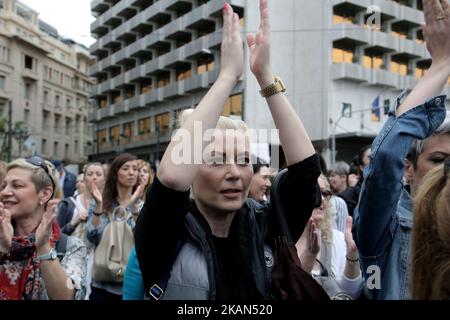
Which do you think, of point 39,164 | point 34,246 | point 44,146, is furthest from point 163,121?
point 34,246

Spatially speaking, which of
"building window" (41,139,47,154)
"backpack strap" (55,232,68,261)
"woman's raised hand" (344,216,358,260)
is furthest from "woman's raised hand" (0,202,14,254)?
"building window" (41,139,47,154)

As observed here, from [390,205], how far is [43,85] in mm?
38510

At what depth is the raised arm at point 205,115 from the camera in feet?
5.20

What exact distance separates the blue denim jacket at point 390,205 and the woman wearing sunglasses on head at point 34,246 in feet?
4.87

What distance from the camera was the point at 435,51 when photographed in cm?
156

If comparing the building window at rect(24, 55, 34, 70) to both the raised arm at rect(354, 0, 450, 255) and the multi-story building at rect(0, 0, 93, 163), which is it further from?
the raised arm at rect(354, 0, 450, 255)

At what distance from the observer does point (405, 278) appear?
5.78 feet

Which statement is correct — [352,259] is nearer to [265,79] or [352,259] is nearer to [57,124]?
[265,79]

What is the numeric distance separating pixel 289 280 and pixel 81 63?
35172 millimetres

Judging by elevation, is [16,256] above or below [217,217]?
below

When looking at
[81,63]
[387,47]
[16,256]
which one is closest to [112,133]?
[81,63]

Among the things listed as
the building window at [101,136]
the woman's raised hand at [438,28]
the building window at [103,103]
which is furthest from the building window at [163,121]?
the woman's raised hand at [438,28]

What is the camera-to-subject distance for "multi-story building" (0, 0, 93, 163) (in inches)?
1092
